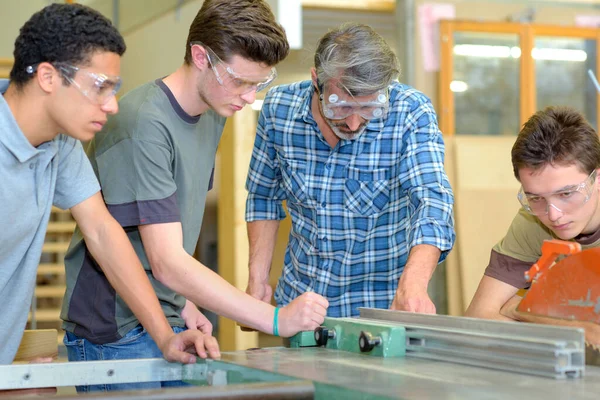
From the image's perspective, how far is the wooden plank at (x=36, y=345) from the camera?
77.7 inches

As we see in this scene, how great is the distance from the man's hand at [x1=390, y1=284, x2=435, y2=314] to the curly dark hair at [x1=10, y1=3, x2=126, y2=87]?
0.96 meters

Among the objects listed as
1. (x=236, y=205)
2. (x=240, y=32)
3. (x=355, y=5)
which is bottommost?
(x=236, y=205)

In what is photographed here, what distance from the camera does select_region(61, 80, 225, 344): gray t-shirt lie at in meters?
1.91

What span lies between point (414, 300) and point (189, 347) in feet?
1.99

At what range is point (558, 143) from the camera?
79.4 inches

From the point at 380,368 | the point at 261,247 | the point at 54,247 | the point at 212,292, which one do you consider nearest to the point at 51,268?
the point at 54,247

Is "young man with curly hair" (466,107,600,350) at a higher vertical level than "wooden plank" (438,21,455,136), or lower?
lower

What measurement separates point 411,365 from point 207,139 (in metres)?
0.91

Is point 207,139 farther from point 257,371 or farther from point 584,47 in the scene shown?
point 584,47

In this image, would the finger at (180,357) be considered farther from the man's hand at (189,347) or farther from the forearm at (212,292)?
the forearm at (212,292)

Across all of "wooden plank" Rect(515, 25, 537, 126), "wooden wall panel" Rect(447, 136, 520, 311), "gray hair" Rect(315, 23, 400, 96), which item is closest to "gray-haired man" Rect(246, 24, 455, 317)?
"gray hair" Rect(315, 23, 400, 96)

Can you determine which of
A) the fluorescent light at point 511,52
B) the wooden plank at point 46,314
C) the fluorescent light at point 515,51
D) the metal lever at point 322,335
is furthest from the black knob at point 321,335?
the fluorescent light at point 515,51

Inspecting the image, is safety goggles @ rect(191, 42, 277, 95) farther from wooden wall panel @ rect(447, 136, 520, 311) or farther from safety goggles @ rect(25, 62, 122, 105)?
wooden wall panel @ rect(447, 136, 520, 311)

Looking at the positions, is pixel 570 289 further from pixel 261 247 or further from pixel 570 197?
pixel 261 247
